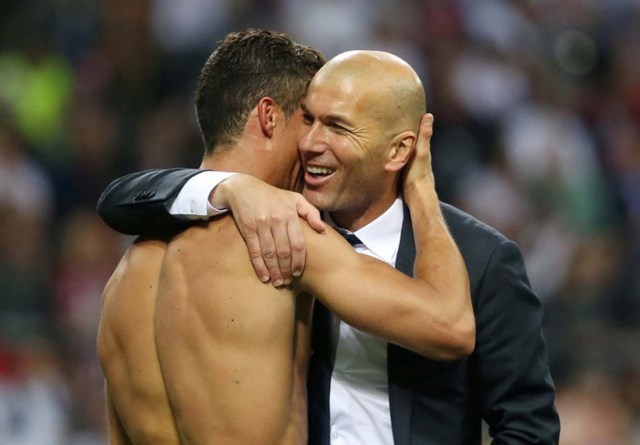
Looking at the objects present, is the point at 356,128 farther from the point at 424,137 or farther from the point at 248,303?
the point at 248,303

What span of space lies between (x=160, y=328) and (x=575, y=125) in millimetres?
5179

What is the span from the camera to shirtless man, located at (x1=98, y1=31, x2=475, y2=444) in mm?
3242

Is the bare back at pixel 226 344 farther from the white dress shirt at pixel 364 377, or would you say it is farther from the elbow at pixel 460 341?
the elbow at pixel 460 341

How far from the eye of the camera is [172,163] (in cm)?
766

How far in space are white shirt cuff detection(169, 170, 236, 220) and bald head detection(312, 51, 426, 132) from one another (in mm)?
408

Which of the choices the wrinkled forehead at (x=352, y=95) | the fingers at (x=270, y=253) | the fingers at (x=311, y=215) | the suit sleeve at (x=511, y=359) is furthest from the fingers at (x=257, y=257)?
the suit sleeve at (x=511, y=359)

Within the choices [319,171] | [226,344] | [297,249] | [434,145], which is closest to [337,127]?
[319,171]

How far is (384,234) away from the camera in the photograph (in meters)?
3.57

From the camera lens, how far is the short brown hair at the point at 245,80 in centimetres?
365

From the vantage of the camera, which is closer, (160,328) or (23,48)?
(160,328)

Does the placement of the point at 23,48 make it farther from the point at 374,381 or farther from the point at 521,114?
the point at 374,381

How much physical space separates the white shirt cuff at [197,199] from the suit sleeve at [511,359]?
0.76m

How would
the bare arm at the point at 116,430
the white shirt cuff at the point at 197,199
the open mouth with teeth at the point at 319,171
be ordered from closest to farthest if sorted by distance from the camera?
the white shirt cuff at the point at 197,199
the open mouth with teeth at the point at 319,171
the bare arm at the point at 116,430

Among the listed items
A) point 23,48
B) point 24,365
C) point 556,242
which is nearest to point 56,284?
point 24,365
